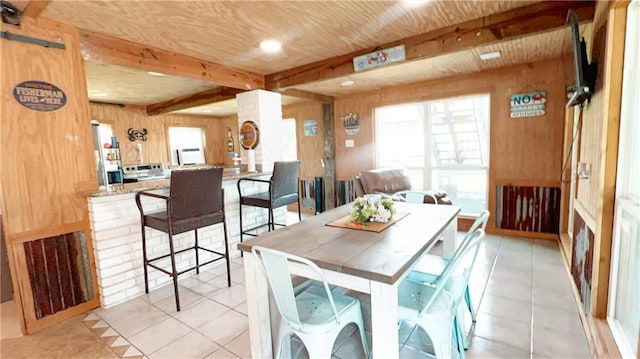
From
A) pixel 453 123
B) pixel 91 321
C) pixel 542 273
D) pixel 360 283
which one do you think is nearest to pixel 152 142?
pixel 91 321

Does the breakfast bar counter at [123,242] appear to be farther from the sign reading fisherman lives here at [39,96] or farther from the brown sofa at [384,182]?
the brown sofa at [384,182]

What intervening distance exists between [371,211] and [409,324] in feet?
2.83

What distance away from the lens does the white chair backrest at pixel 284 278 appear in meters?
1.27

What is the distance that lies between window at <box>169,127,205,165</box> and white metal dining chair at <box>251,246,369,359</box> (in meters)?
6.08

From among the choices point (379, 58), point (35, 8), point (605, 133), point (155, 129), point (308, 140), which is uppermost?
point (35, 8)

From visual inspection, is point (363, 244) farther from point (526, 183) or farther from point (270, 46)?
point (526, 183)

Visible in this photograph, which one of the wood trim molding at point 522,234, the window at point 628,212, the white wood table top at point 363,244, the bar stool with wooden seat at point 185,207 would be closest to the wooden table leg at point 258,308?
the white wood table top at point 363,244

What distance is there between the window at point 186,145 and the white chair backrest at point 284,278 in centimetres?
626

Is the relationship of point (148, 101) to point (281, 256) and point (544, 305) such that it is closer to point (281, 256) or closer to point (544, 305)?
point (281, 256)

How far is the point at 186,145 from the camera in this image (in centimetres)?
711

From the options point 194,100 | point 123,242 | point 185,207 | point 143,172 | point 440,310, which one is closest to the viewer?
point 440,310

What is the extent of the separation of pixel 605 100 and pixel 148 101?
21.0 ft

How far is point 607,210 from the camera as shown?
1.71 m

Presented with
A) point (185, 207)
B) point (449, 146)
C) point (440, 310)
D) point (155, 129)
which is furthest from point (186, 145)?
point (440, 310)
